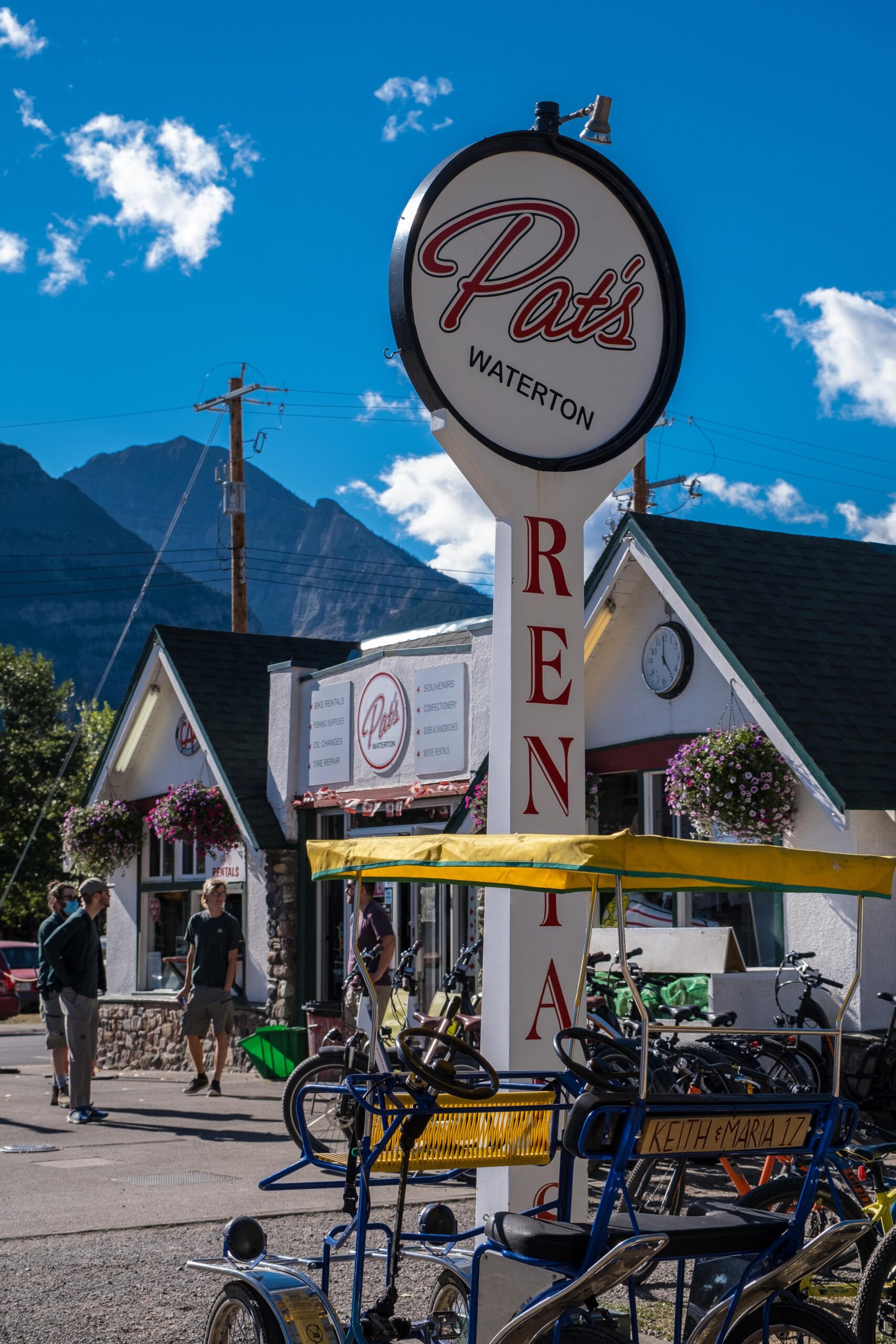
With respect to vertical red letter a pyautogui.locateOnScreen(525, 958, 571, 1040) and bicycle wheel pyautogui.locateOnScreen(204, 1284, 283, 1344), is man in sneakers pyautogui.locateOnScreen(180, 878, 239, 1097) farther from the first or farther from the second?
bicycle wheel pyautogui.locateOnScreen(204, 1284, 283, 1344)

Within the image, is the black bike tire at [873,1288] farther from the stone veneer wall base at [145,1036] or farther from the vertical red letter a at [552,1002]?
the stone veneer wall base at [145,1036]

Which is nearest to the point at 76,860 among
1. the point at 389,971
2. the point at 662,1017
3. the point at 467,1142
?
the point at 389,971

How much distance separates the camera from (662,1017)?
10.9 metres

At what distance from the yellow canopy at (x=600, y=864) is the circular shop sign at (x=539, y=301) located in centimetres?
291

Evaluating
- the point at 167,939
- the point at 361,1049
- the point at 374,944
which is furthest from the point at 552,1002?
the point at 167,939

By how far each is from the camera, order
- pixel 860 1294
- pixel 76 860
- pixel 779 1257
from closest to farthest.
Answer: pixel 779 1257
pixel 860 1294
pixel 76 860

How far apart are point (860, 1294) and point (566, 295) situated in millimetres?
5064

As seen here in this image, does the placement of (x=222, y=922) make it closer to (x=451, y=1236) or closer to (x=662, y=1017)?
(x=662, y=1017)

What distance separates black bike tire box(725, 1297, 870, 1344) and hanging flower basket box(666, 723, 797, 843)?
8.03 meters

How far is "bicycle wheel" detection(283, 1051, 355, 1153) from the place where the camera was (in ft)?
18.8

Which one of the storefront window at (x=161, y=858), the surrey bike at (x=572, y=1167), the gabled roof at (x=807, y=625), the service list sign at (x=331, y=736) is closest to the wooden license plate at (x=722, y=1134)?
the surrey bike at (x=572, y=1167)

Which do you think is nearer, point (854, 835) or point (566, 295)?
point (566, 295)

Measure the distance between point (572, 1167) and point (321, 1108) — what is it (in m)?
4.89

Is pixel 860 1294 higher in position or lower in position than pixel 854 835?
lower
